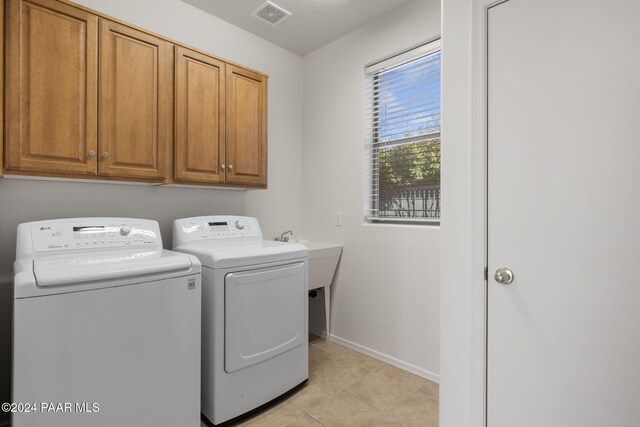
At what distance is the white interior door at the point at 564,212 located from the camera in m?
1.04

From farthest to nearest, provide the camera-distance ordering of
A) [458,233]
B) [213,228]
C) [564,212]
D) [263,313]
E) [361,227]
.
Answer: [361,227] → [213,228] → [263,313] → [458,233] → [564,212]

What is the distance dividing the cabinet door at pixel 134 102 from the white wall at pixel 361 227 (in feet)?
4.57

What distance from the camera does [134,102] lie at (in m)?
1.89

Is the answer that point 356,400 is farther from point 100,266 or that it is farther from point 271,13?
point 271,13

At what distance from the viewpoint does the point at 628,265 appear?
103 centimetres

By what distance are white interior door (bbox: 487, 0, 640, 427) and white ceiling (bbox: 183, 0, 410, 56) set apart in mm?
1454

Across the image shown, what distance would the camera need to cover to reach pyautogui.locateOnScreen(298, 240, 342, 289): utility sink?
104 inches

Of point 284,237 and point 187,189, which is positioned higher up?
point 187,189

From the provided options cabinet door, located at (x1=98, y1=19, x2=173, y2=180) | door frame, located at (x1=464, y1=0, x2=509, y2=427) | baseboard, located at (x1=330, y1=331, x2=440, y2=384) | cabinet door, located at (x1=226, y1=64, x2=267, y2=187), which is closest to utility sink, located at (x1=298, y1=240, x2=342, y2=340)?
baseboard, located at (x1=330, y1=331, x2=440, y2=384)

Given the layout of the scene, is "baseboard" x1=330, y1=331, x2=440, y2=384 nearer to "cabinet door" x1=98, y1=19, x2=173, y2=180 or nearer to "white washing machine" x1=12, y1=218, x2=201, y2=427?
"white washing machine" x1=12, y1=218, x2=201, y2=427

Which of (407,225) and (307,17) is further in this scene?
(307,17)

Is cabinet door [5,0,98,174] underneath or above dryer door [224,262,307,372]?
above

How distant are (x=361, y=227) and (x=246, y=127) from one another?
1202mm

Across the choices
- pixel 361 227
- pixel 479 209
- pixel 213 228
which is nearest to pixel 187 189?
pixel 213 228
